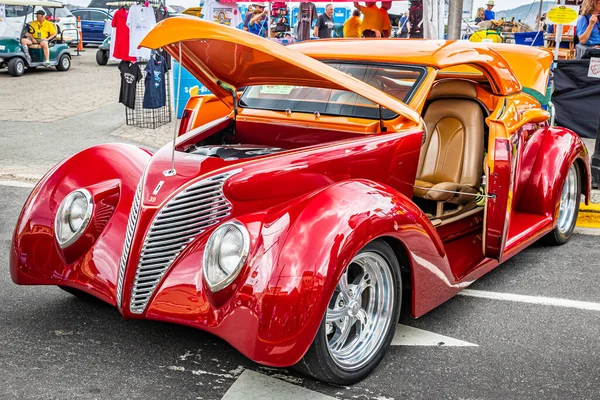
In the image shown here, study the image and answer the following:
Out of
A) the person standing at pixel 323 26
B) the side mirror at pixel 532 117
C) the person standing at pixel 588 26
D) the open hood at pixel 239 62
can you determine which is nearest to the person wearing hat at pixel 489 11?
the person standing at pixel 323 26

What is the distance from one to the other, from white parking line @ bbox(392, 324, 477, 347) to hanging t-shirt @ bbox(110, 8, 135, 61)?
26.7ft

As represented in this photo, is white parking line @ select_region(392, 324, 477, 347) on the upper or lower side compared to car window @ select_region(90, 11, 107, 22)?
lower

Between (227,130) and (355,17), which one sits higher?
(355,17)

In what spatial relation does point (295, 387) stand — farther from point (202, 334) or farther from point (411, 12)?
point (411, 12)

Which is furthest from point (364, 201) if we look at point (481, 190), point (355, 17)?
point (355, 17)

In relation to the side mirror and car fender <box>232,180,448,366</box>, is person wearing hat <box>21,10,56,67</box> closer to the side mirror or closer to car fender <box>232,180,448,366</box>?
the side mirror

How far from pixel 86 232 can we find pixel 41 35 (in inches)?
642

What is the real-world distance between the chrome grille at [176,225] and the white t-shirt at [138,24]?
25.6 feet

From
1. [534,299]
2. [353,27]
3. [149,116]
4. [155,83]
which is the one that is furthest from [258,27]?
[534,299]

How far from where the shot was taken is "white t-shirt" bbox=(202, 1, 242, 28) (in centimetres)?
1232

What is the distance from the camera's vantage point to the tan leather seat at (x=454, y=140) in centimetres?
492

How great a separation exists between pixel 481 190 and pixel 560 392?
2.12 m

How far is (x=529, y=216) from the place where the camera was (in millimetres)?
5191

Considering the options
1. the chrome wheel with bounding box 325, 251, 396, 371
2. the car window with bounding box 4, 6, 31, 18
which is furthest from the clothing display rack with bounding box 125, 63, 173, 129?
the car window with bounding box 4, 6, 31, 18
